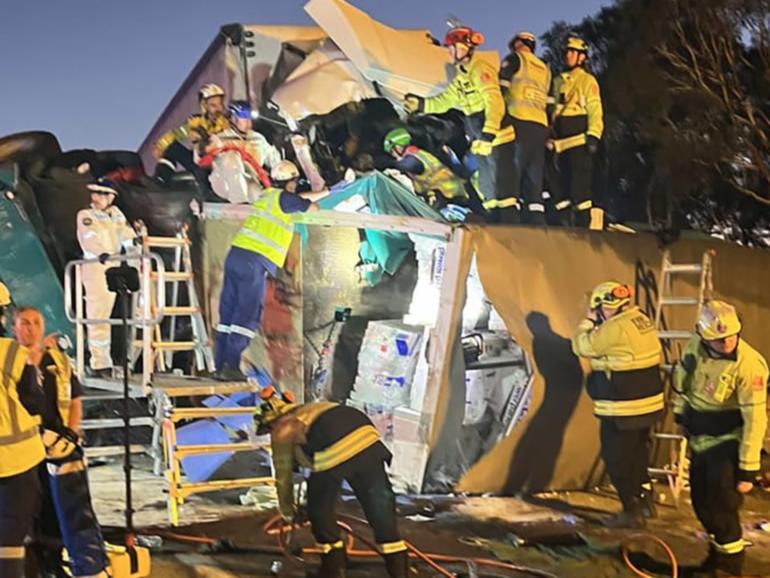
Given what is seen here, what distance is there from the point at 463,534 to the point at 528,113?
13.5 ft

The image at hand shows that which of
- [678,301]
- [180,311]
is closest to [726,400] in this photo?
[678,301]

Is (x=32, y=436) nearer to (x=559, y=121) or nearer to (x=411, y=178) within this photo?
(x=411, y=178)

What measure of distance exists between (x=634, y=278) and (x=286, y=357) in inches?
134

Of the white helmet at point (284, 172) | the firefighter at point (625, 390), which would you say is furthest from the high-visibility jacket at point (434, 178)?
the firefighter at point (625, 390)

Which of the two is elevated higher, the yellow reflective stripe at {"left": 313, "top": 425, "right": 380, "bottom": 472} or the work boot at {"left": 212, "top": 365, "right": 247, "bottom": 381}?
the work boot at {"left": 212, "top": 365, "right": 247, "bottom": 381}

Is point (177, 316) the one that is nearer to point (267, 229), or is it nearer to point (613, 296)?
point (267, 229)

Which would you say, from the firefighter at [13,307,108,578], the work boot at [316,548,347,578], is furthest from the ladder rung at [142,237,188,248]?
the work boot at [316,548,347,578]

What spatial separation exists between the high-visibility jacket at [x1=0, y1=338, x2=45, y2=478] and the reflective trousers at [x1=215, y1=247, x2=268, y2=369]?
279 centimetres

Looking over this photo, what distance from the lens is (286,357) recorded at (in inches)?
288

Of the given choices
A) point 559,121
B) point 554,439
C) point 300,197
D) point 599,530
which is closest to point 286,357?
point 300,197

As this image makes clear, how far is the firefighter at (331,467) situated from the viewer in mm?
4598

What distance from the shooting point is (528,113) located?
806cm

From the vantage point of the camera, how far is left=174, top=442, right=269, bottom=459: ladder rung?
588cm

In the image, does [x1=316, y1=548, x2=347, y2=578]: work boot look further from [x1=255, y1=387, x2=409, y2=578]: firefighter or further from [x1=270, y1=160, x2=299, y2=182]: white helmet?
[x1=270, y1=160, x2=299, y2=182]: white helmet
